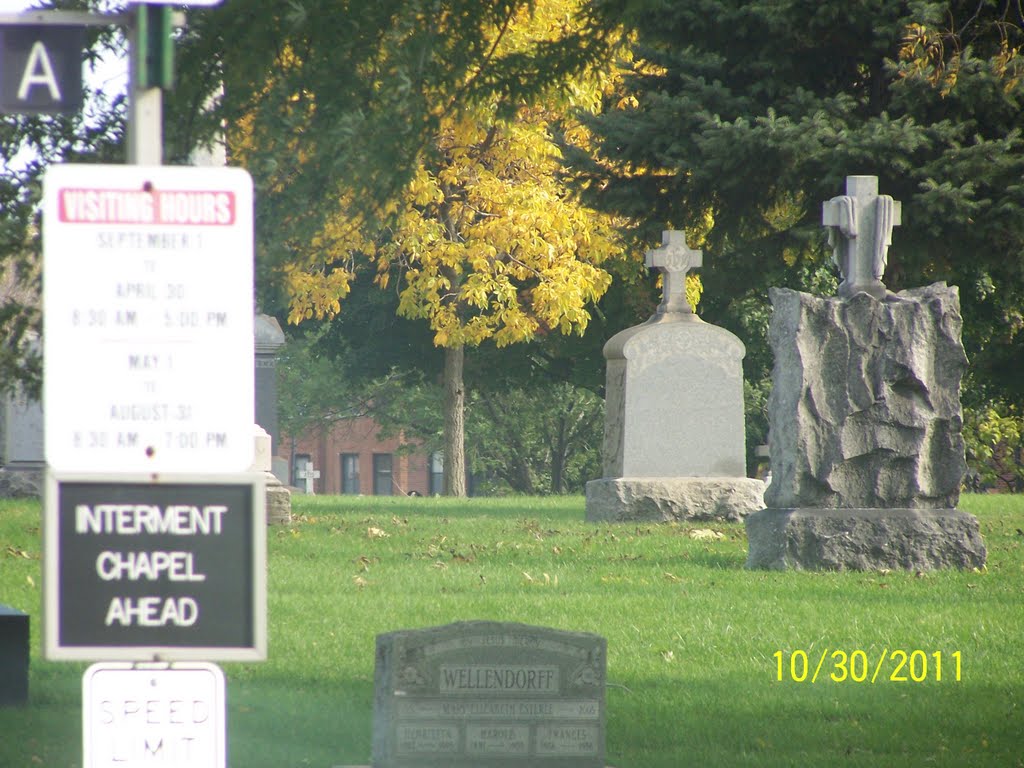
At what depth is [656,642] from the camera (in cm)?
867

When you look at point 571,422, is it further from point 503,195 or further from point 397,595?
point 397,595

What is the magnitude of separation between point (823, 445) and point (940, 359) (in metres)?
1.23

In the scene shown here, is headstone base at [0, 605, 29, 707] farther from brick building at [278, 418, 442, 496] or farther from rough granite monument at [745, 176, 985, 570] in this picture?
brick building at [278, 418, 442, 496]

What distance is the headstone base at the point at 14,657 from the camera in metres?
6.68

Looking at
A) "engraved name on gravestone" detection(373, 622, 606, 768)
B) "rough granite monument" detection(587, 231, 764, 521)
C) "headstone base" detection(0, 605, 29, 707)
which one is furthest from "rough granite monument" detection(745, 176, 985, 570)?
"headstone base" detection(0, 605, 29, 707)

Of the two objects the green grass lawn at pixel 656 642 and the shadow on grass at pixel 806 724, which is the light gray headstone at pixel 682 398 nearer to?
the green grass lawn at pixel 656 642

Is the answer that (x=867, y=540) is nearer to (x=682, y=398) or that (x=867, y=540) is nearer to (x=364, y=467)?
(x=682, y=398)

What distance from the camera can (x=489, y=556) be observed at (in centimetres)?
1272

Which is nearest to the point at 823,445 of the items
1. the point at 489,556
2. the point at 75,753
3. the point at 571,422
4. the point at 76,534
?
the point at 489,556

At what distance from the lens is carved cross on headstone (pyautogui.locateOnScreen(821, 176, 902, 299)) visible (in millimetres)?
12570

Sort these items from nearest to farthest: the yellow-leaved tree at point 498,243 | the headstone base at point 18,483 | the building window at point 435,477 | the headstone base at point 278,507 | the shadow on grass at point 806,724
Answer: the shadow on grass at point 806,724 < the headstone base at point 278,507 < the headstone base at point 18,483 < the yellow-leaved tree at point 498,243 < the building window at point 435,477

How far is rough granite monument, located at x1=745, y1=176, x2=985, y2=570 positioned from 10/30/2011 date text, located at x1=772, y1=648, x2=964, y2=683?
3509mm

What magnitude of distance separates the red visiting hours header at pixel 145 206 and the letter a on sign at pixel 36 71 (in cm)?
50

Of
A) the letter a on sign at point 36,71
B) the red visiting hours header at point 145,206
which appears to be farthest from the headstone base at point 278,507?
the red visiting hours header at point 145,206
